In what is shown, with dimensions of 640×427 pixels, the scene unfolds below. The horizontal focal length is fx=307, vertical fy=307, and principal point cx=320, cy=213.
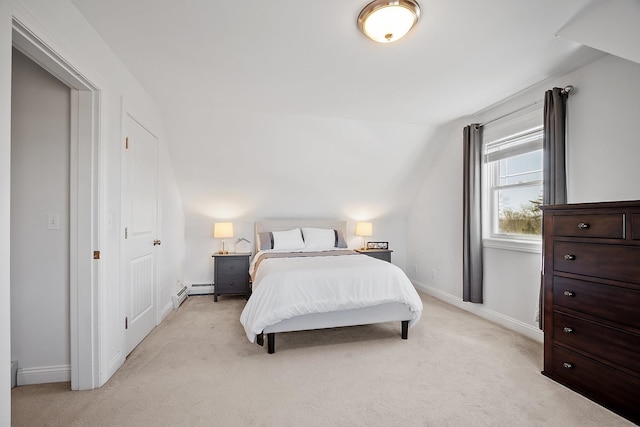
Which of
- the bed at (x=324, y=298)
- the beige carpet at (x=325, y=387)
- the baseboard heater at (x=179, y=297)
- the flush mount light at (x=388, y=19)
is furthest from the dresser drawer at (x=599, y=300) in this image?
the baseboard heater at (x=179, y=297)

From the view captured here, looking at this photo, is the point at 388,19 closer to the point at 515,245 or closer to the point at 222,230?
the point at 515,245

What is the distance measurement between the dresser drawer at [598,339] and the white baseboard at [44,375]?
3357 millimetres

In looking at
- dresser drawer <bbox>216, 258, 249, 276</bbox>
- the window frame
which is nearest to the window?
the window frame

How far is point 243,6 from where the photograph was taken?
172 cm

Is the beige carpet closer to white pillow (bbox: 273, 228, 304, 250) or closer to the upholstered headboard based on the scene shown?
white pillow (bbox: 273, 228, 304, 250)

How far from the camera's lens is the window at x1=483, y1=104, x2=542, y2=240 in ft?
9.71

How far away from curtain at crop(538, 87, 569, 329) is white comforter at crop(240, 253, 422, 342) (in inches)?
47.4

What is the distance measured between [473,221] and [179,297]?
369 centimetres

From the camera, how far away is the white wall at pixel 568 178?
2.21 m

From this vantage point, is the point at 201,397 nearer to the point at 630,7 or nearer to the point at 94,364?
the point at 94,364

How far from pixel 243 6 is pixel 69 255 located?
1924mm

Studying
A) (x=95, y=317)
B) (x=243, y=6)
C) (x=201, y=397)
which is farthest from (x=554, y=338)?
(x=95, y=317)

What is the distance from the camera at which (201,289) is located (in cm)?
450

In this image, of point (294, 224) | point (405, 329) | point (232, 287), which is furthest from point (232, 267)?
point (405, 329)
